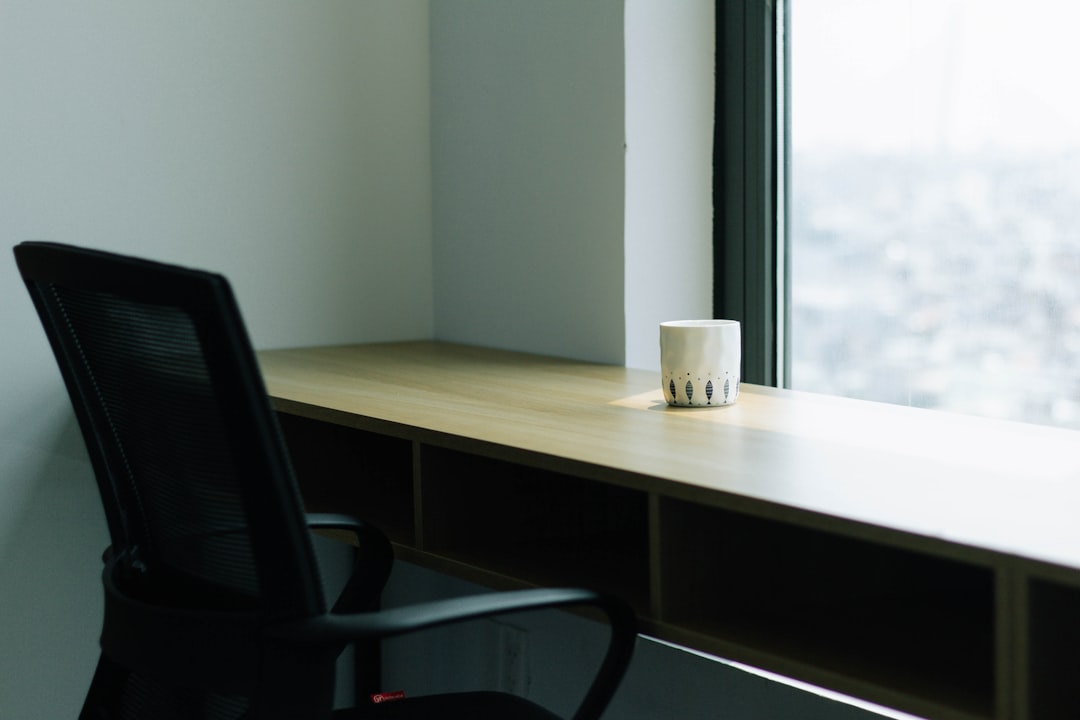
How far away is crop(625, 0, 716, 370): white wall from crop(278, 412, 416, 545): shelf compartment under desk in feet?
1.29

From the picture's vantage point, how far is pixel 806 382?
5.68 feet

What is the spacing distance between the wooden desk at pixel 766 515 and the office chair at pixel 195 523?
0.42ft

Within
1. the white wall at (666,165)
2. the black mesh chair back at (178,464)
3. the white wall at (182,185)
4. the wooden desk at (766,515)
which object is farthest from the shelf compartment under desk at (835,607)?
the white wall at (182,185)

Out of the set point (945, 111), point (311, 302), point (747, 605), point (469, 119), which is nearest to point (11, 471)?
point (311, 302)

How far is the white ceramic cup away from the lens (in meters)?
1.38

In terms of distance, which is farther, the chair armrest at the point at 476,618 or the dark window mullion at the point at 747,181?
the dark window mullion at the point at 747,181

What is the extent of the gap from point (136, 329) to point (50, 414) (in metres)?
0.93

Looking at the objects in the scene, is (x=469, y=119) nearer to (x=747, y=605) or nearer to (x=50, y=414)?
(x=50, y=414)

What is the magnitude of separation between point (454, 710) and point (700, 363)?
481mm

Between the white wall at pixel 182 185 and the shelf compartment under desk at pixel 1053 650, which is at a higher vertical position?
the white wall at pixel 182 185

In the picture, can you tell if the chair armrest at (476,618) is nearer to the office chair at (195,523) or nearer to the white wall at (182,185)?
the office chair at (195,523)

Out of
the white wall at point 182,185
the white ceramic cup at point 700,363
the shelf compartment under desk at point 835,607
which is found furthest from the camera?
the white wall at point 182,185

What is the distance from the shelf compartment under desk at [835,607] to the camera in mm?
909

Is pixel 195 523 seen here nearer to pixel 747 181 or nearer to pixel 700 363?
pixel 700 363
